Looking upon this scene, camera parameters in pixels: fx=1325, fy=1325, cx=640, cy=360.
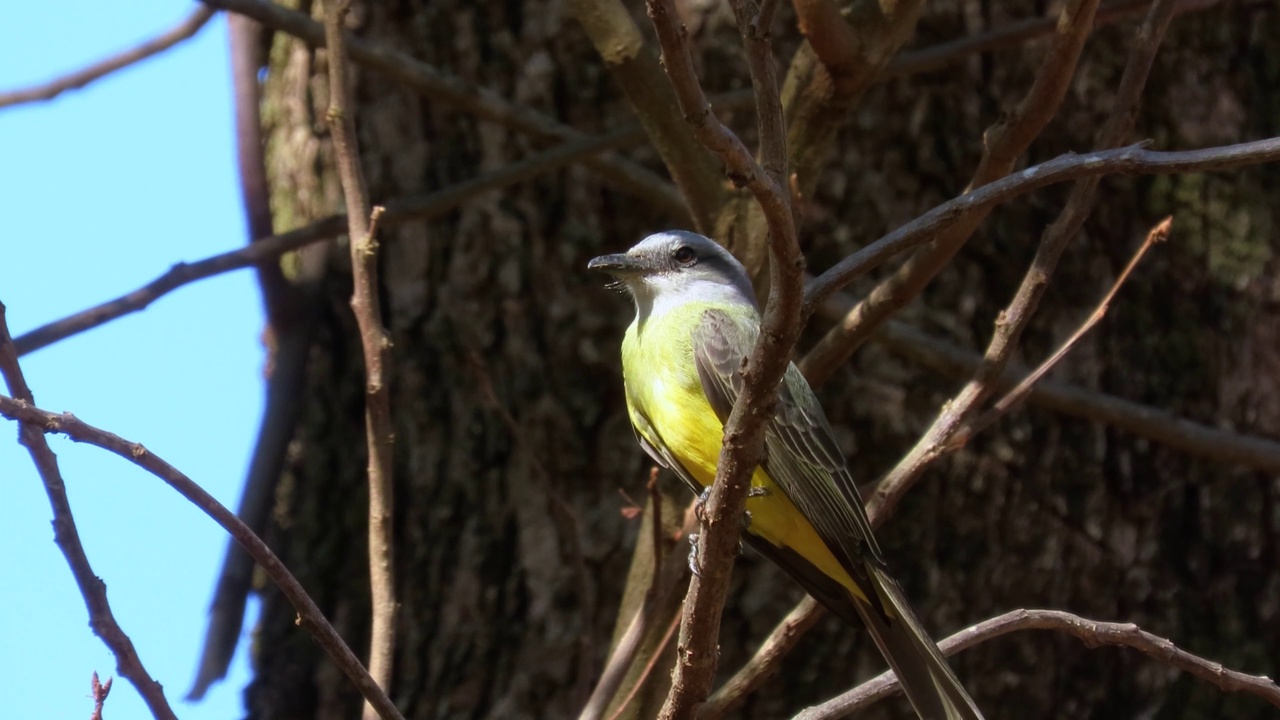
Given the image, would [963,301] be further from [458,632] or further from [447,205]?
[458,632]

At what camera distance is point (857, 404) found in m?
4.67

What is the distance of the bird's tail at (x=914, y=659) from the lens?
3201mm

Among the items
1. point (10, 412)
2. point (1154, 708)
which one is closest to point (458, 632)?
point (1154, 708)

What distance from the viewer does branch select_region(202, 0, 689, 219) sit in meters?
4.31

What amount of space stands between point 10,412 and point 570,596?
117 inches

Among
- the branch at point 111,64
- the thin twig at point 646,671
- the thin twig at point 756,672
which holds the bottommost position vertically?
the thin twig at point 756,672

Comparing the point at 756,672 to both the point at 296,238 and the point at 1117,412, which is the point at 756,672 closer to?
the point at 1117,412

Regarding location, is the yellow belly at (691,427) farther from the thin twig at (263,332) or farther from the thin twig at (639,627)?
the thin twig at (263,332)

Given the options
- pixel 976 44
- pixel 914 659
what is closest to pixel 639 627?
pixel 914 659

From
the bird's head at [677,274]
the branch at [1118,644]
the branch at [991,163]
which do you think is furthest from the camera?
the bird's head at [677,274]

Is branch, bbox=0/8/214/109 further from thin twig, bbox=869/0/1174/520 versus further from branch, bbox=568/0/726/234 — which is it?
thin twig, bbox=869/0/1174/520

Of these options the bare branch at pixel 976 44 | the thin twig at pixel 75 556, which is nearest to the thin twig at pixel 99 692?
the thin twig at pixel 75 556

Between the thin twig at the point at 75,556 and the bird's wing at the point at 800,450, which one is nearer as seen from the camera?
the thin twig at the point at 75,556

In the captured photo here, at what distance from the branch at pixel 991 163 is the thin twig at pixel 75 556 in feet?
6.60
